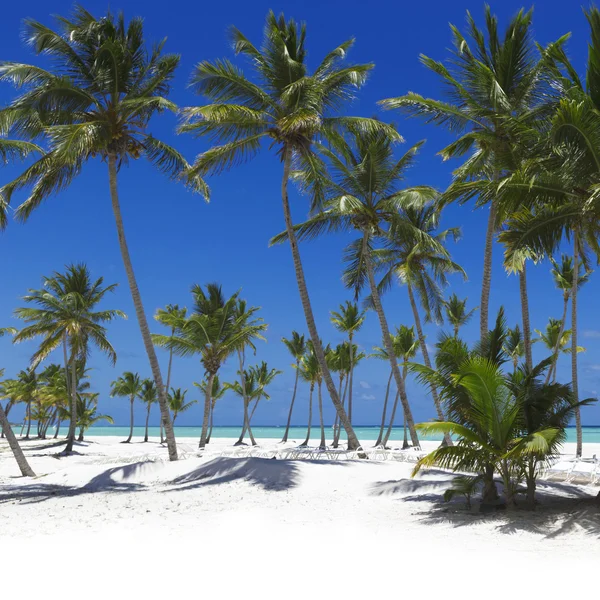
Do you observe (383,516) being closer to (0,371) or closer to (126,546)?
(126,546)

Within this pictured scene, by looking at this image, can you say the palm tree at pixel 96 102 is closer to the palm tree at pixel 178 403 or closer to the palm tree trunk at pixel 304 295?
the palm tree trunk at pixel 304 295

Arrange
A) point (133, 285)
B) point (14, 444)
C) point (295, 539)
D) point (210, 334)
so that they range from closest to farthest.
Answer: point (295, 539), point (14, 444), point (133, 285), point (210, 334)

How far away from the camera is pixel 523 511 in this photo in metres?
8.48

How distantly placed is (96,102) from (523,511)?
13.9 metres

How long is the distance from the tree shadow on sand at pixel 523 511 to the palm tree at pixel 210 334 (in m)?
16.6

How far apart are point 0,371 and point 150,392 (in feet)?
63.2

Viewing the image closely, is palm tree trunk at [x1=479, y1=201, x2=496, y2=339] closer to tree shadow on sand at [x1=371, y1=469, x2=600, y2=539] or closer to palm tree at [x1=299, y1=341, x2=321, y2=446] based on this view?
tree shadow on sand at [x1=371, y1=469, x2=600, y2=539]

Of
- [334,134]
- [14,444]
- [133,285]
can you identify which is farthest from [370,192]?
[14,444]

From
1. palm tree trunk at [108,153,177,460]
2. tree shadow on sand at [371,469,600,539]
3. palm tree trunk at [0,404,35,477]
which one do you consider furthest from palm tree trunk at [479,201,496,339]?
palm tree trunk at [0,404,35,477]

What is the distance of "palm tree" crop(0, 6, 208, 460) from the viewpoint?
46.8ft

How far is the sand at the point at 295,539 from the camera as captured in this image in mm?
5480

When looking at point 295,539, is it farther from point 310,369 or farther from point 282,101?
point 310,369

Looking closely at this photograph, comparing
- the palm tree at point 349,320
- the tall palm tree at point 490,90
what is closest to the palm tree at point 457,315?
the palm tree at point 349,320

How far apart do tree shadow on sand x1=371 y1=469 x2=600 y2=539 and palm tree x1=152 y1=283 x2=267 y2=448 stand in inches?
654
